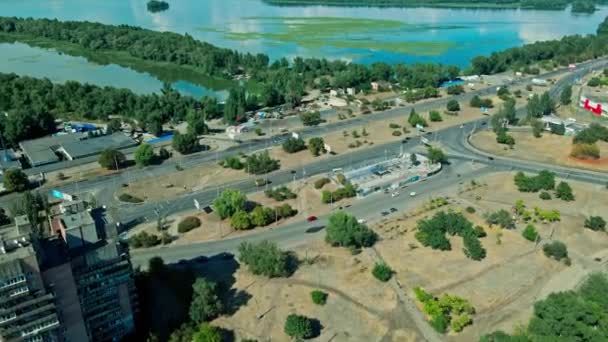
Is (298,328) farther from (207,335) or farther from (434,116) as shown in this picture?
(434,116)

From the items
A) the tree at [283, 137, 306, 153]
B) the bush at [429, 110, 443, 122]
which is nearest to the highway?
the tree at [283, 137, 306, 153]

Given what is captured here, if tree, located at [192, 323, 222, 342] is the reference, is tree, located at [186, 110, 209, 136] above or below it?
above

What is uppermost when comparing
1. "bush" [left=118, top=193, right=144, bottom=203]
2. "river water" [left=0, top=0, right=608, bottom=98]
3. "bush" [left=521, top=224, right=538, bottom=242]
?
"river water" [left=0, top=0, right=608, bottom=98]

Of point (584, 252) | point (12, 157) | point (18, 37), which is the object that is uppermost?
point (18, 37)

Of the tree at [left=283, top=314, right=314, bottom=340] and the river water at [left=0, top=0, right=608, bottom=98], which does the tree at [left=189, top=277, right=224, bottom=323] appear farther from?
the river water at [left=0, top=0, right=608, bottom=98]

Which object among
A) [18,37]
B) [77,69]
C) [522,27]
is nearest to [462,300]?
[77,69]

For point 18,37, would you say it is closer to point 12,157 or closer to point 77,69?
point 77,69
